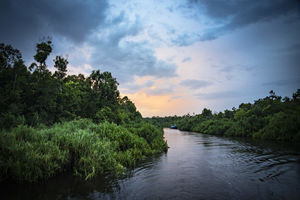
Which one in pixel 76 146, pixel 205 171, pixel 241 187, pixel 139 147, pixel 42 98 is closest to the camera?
pixel 241 187

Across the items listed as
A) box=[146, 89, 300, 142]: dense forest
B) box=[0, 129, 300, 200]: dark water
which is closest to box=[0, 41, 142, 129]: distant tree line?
box=[0, 129, 300, 200]: dark water

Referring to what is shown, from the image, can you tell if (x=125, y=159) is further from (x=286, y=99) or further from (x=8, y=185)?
(x=286, y=99)

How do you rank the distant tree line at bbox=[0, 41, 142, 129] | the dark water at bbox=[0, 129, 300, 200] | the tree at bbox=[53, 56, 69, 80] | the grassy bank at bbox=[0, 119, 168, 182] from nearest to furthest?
1. the dark water at bbox=[0, 129, 300, 200]
2. the grassy bank at bbox=[0, 119, 168, 182]
3. the distant tree line at bbox=[0, 41, 142, 129]
4. the tree at bbox=[53, 56, 69, 80]

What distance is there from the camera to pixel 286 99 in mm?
37531

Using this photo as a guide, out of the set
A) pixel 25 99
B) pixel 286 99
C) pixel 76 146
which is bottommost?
pixel 76 146

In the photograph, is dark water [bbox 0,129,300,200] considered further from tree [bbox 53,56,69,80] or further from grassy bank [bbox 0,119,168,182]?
tree [bbox 53,56,69,80]

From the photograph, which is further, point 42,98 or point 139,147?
point 42,98

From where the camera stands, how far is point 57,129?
10.5m

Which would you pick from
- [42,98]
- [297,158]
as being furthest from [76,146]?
[297,158]

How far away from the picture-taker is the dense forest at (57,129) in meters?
7.52

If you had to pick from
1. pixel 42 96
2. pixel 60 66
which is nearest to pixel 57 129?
pixel 42 96

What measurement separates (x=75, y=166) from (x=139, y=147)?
244 inches

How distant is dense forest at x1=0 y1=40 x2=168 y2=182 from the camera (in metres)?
7.52

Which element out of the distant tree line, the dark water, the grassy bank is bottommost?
the dark water
